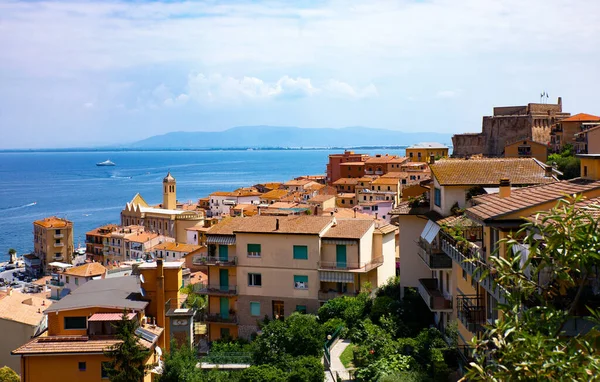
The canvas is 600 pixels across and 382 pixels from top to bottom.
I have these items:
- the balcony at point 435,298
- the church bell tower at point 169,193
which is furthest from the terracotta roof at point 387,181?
the balcony at point 435,298

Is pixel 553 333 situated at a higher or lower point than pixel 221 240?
higher

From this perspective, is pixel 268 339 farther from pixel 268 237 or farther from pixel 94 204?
pixel 94 204

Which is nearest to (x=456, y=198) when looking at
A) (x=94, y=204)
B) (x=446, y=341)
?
(x=446, y=341)

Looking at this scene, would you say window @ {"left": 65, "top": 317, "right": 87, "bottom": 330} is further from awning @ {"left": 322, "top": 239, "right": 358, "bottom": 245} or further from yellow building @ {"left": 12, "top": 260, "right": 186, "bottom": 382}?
awning @ {"left": 322, "top": 239, "right": 358, "bottom": 245}

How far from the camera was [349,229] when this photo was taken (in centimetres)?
2598

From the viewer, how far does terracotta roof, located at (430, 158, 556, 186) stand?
19.2m

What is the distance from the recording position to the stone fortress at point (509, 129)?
67250 mm

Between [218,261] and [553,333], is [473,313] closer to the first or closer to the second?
[553,333]

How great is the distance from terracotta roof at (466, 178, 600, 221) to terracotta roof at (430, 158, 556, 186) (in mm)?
5854

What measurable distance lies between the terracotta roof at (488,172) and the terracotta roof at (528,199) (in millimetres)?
Result: 5854

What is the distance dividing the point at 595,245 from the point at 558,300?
2.96m

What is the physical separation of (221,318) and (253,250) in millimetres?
2953

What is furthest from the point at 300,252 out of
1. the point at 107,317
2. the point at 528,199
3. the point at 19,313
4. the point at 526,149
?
the point at 526,149

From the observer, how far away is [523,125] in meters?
68.1
